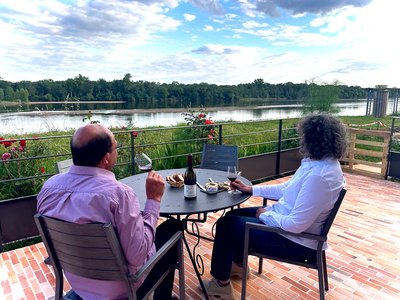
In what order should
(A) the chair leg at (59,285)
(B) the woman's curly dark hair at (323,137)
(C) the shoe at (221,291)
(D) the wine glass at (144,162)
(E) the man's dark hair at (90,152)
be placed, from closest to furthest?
1. (E) the man's dark hair at (90,152)
2. (A) the chair leg at (59,285)
3. (B) the woman's curly dark hair at (323,137)
4. (D) the wine glass at (144,162)
5. (C) the shoe at (221,291)

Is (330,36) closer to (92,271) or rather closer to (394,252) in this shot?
(394,252)

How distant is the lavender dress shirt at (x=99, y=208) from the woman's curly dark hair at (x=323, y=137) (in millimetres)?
1100

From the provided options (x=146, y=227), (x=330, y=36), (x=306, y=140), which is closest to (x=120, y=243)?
(x=146, y=227)

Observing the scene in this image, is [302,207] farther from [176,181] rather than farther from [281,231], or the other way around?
[176,181]

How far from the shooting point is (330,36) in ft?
23.4

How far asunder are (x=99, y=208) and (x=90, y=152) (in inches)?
9.7

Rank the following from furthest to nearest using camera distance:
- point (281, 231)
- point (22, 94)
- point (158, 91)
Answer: point (158, 91) → point (22, 94) → point (281, 231)

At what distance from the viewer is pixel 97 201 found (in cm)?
104

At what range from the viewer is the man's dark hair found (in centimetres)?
114

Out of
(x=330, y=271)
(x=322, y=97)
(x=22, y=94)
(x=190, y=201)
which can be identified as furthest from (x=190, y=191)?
(x=22, y=94)

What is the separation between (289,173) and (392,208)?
199cm

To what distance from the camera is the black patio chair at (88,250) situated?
1037 millimetres

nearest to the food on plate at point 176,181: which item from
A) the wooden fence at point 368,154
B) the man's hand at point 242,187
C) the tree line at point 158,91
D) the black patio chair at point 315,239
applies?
the man's hand at point 242,187

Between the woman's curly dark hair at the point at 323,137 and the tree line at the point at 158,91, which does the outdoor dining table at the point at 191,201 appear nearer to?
the woman's curly dark hair at the point at 323,137
